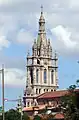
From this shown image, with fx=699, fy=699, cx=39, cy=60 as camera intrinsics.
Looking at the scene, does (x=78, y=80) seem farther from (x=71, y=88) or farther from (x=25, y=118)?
(x=25, y=118)

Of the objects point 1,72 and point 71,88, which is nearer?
point 1,72

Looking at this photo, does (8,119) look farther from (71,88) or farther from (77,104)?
(77,104)

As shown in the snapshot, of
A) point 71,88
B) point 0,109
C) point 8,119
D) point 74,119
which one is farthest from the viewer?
point 8,119

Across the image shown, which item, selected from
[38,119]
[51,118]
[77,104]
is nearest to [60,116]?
[51,118]

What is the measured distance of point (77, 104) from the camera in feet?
274

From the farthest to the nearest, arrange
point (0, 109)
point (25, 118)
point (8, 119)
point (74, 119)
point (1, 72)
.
→ 1. point (25, 118)
2. point (8, 119)
3. point (74, 119)
4. point (0, 109)
5. point (1, 72)

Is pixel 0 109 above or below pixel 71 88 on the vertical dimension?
below

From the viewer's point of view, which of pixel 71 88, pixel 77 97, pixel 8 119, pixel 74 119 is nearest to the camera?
pixel 77 97

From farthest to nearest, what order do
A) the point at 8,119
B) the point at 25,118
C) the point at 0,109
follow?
1. the point at 25,118
2. the point at 8,119
3. the point at 0,109

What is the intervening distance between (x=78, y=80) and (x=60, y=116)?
93524mm

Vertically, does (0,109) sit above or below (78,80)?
below

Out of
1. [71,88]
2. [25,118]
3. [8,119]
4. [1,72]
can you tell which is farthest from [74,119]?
[25,118]

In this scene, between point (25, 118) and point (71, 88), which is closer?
point (71, 88)

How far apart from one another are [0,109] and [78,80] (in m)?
24.8
